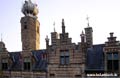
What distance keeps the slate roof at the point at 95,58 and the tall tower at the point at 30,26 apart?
58.4 ft

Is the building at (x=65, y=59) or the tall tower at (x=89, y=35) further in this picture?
the tall tower at (x=89, y=35)

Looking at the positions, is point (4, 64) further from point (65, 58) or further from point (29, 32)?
point (65, 58)

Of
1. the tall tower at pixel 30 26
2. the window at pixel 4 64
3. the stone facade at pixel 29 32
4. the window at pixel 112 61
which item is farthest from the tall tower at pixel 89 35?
the stone facade at pixel 29 32

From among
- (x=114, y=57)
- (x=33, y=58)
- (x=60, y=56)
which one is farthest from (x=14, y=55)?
(x=114, y=57)

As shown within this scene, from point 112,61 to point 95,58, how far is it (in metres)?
2.40

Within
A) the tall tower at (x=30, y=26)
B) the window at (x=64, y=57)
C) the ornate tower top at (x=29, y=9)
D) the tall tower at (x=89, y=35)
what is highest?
the ornate tower top at (x=29, y=9)

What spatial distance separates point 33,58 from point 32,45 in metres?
11.5

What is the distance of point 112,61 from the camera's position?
26.6 metres

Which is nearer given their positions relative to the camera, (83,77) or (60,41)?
(83,77)

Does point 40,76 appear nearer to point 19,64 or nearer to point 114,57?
point 19,64

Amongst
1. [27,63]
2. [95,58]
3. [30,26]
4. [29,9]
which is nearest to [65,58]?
[95,58]

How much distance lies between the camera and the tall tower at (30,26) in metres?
45.5

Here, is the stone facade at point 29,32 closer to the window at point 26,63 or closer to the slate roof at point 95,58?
the window at point 26,63

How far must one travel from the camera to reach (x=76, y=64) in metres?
28.7
